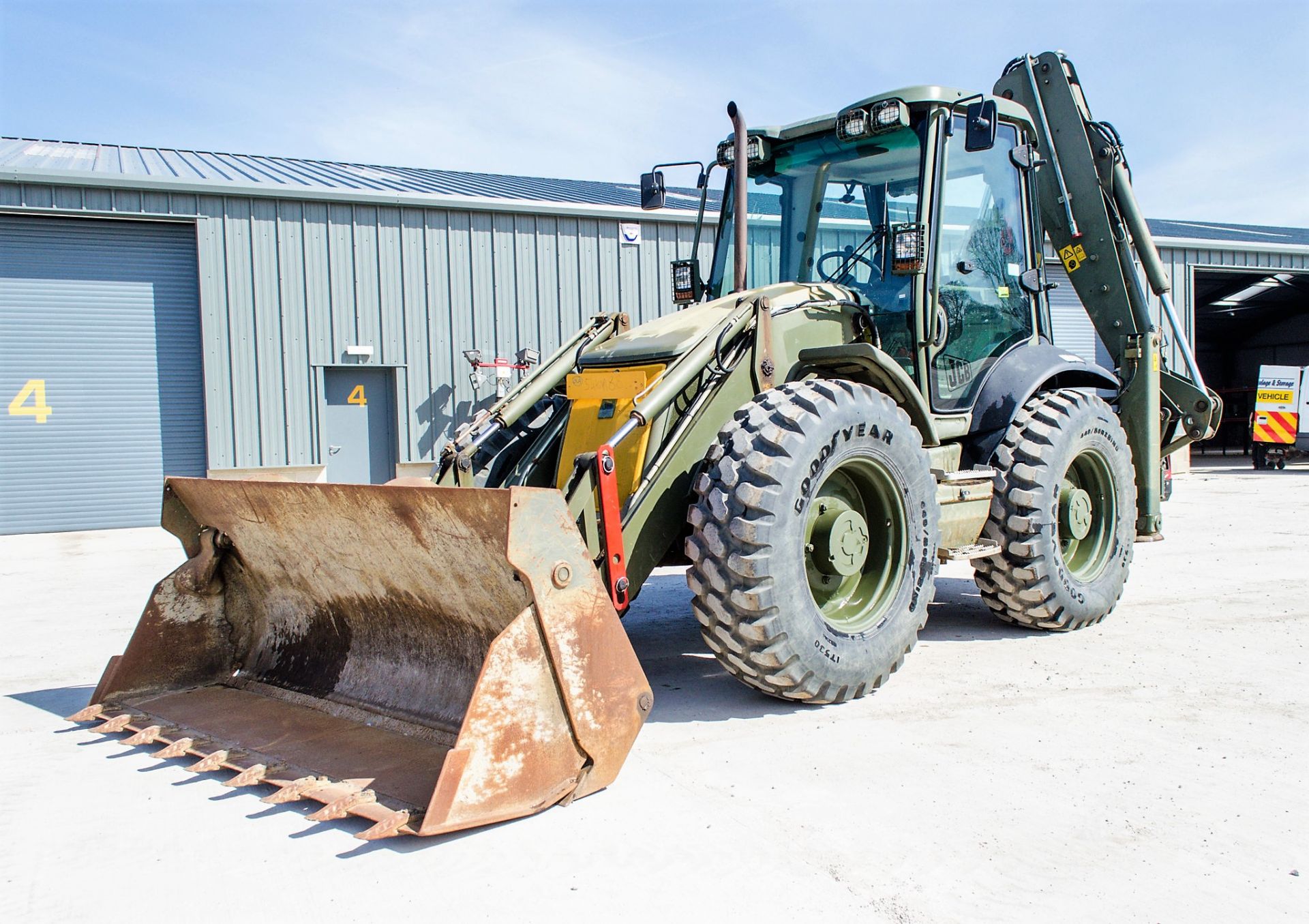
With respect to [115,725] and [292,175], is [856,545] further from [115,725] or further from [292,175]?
[292,175]

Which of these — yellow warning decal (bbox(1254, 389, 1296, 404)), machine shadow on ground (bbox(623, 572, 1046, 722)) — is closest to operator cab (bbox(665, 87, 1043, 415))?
machine shadow on ground (bbox(623, 572, 1046, 722))

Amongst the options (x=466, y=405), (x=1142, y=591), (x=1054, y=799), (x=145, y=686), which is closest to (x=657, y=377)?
(x=1054, y=799)

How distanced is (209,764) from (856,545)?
9.05 feet

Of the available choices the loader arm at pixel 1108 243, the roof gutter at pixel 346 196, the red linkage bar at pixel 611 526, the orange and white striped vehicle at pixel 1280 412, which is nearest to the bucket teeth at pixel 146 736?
the red linkage bar at pixel 611 526

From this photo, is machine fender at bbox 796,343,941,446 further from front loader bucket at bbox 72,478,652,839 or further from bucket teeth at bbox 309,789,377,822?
bucket teeth at bbox 309,789,377,822

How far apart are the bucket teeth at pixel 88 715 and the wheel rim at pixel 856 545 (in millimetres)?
3170

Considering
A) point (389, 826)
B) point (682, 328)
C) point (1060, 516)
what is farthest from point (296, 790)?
point (1060, 516)

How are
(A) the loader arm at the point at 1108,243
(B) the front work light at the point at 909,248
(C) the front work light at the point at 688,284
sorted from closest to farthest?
(B) the front work light at the point at 909,248 < (C) the front work light at the point at 688,284 < (A) the loader arm at the point at 1108,243

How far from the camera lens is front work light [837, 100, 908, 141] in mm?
5285

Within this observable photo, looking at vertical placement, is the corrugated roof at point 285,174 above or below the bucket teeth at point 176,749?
above

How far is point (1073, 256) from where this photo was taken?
7.15 metres

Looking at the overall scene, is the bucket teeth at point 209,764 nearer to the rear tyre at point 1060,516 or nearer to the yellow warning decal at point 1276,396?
the rear tyre at point 1060,516

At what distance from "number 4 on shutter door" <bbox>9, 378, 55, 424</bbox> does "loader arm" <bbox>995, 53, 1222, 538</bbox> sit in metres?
12.2

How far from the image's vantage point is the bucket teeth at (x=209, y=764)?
3.68 metres
